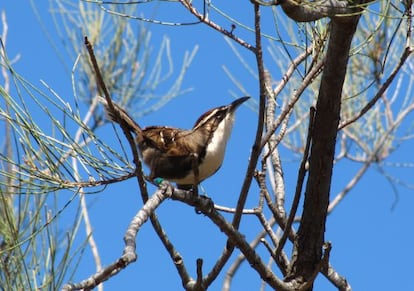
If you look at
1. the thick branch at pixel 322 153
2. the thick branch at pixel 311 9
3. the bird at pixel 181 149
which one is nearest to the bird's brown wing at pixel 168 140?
the bird at pixel 181 149

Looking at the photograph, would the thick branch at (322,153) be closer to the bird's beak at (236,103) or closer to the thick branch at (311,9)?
the thick branch at (311,9)

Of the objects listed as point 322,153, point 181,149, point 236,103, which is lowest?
point 322,153

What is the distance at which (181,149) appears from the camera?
2.80 m

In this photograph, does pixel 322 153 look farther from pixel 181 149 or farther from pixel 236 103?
pixel 236 103

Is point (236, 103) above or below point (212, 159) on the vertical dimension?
above

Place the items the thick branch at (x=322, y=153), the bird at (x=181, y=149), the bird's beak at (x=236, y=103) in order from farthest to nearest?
the bird's beak at (x=236, y=103) < the bird at (x=181, y=149) < the thick branch at (x=322, y=153)

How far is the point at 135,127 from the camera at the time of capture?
9.13ft

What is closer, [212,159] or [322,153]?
[322,153]

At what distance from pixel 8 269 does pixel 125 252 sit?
1570 mm

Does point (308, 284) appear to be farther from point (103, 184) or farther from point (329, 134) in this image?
point (103, 184)

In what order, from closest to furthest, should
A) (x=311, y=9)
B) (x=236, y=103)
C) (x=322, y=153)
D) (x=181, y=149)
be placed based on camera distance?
(x=311, y=9)
(x=322, y=153)
(x=181, y=149)
(x=236, y=103)

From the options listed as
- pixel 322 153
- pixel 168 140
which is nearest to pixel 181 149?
pixel 168 140

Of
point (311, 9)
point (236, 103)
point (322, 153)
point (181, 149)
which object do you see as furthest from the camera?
point (236, 103)

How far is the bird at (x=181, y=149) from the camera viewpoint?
2.77m
